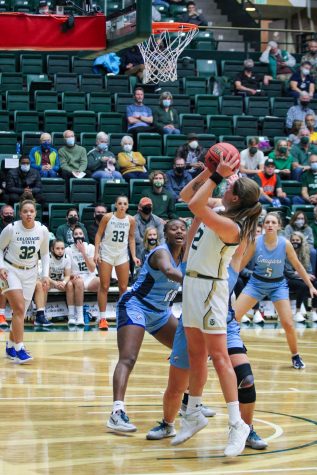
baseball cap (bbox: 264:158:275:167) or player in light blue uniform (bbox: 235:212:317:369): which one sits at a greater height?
baseball cap (bbox: 264:158:275:167)

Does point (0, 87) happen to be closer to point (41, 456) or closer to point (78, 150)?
point (78, 150)

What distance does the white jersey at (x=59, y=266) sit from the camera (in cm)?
1697

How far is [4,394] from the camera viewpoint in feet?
33.1

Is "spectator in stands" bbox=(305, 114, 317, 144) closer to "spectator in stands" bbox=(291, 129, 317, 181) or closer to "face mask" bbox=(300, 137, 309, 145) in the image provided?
"spectator in stands" bbox=(291, 129, 317, 181)

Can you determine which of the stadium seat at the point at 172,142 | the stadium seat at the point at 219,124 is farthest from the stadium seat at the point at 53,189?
the stadium seat at the point at 219,124

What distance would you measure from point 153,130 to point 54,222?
12.5ft

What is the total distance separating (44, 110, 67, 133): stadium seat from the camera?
65.2 feet

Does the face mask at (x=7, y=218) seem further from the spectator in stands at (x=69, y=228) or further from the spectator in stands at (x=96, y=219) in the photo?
the spectator in stands at (x=96, y=219)

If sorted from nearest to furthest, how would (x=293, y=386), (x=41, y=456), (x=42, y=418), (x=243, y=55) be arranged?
(x=41, y=456) < (x=42, y=418) < (x=293, y=386) < (x=243, y=55)

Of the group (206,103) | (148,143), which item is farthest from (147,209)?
(206,103)

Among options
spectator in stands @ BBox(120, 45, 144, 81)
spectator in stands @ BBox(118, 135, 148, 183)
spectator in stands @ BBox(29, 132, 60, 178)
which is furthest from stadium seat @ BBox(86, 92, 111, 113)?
spectator in stands @ BBox(29, 132, 60, 178)

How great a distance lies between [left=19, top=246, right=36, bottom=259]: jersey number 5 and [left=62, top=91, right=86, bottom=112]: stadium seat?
8.84m

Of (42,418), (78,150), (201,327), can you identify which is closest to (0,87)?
(78,150)

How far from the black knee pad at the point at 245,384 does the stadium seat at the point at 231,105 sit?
15375 mm
